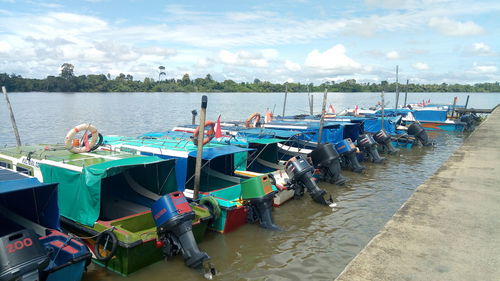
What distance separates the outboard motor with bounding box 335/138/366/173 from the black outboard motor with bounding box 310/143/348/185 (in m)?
2.06

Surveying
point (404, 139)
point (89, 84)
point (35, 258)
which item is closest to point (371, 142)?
point (404, 139)

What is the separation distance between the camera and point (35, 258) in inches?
231

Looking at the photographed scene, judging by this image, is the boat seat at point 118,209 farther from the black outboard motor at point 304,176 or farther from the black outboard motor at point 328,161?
the black outboard motor at point 328,161

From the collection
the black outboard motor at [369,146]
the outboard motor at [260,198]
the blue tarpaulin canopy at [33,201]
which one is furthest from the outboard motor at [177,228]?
the black outboard motor at [369,146]

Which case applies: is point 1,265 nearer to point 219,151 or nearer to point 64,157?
point 64,157

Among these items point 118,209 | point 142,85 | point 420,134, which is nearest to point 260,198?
point 118,209

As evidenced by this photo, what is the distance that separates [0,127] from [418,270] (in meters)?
37.0

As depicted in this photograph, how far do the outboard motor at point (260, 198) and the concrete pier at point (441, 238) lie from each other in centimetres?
336

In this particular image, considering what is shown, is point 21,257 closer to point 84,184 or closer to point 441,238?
point 84,184

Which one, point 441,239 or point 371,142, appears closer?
point 441,239

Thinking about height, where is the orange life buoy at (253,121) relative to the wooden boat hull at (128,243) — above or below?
above

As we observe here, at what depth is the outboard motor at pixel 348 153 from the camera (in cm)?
1631

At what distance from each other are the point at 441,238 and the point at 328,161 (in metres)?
7.05

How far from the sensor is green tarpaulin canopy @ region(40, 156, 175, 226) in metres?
7.82
